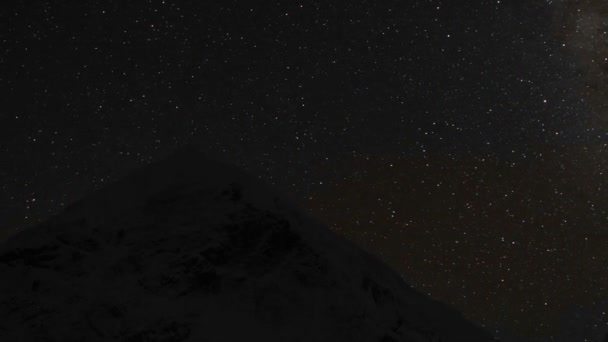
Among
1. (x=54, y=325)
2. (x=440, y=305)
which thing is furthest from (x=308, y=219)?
(x=54, y=325)

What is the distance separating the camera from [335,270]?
1205 cm

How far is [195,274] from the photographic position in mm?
11289

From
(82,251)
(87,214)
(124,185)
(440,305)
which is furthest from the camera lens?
(440,305)

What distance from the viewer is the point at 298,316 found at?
36.6ft

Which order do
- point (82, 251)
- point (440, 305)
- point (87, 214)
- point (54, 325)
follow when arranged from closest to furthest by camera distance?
point (54, 325)
point (82, 251)
point (87, 214)
point (440, 305)

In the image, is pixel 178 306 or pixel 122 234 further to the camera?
pixel 122 234

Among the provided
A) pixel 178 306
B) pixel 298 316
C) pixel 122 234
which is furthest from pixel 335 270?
pixel 122 234

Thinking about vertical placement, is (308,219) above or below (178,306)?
above

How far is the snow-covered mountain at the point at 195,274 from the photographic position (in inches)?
422

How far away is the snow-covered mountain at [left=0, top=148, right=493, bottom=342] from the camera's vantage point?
1072 cm

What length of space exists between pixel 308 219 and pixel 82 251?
12.1 ft

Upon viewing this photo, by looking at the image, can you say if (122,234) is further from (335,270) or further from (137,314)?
(335,270)

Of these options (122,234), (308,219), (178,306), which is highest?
(308,219)

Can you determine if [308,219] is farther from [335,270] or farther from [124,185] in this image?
[124,185]
